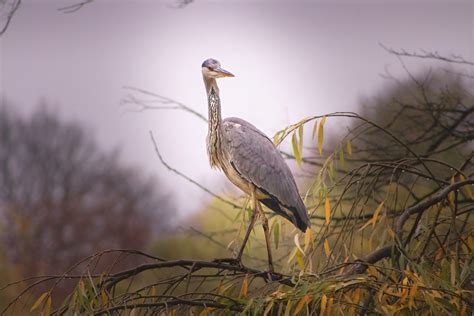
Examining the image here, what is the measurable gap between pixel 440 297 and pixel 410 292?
59 mm

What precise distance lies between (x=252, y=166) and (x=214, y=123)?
0.19m

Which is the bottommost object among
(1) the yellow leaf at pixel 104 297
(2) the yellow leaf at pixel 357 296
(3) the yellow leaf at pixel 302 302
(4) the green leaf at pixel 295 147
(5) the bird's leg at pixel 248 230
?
(5) the bird's leg at pixel 248 230

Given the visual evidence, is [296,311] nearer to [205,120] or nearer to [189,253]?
[205,120]

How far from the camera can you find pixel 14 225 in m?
13.0

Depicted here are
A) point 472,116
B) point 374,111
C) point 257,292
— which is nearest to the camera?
point 257,292

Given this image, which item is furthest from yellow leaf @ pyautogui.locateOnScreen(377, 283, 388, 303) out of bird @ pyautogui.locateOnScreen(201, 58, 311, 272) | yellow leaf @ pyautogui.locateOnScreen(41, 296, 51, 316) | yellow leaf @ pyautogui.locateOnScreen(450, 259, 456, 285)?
bird @ pyautogui.locateOnScreen(201, 58, 311, 272)

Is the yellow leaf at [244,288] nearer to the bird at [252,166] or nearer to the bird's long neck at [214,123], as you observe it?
the bird at [252,166]

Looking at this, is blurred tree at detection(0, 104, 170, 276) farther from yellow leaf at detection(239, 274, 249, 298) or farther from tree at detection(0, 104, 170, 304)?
yellow leaf at detection(239, 274, 249, 298)

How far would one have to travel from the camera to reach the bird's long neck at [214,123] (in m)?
2.62

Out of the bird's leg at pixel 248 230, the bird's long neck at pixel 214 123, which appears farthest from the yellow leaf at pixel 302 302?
the bird's long neck at pixel 214 123

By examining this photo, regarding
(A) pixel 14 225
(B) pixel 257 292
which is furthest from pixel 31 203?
(B) pixel 257 292

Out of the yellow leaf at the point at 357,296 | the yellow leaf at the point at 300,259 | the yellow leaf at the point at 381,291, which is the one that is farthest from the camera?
the yellow leaf at the point at 300,259

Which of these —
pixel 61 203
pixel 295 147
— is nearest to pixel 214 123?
pixel 295 147

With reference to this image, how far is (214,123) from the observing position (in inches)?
105
